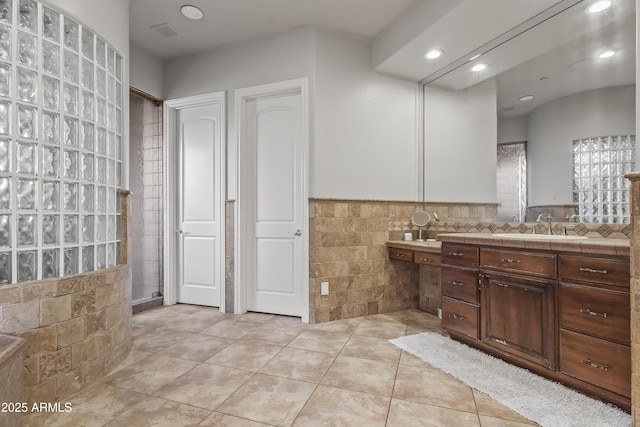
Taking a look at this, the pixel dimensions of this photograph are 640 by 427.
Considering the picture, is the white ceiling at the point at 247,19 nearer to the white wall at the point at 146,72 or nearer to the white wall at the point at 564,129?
the white wall at the point at 146,72

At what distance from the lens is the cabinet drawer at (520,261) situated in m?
1.91

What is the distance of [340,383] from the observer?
1.96 m

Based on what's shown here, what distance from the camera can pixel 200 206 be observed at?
364cm

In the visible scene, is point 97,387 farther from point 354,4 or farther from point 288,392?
point 354,4

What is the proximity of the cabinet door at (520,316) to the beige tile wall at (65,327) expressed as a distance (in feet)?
8.12

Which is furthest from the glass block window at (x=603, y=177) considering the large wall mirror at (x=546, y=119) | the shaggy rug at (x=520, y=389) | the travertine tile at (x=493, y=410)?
the travertine tile at (x=493, y=410)

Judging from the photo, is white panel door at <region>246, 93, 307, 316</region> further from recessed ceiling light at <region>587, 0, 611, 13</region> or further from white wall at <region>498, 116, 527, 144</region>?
recessed ceiling light at <region>587, 0, 611, 13</region>

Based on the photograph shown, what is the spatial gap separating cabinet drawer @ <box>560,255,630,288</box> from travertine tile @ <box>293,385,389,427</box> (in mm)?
1212

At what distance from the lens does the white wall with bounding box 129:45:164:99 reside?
3371mm

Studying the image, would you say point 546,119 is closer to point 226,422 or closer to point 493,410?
point 493,410

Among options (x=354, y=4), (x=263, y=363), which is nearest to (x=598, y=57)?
(x=354, y=4)

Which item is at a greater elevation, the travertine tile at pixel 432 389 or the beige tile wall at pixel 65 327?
the beige tile wall at pixel 65 327

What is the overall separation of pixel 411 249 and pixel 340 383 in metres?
1.50

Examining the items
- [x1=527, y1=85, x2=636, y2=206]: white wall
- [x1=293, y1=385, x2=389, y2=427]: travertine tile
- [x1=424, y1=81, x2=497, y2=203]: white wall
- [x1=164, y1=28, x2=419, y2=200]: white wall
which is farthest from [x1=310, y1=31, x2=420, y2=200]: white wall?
[x1=293, y1=385, x2=389, y2=427]: travertine tile
